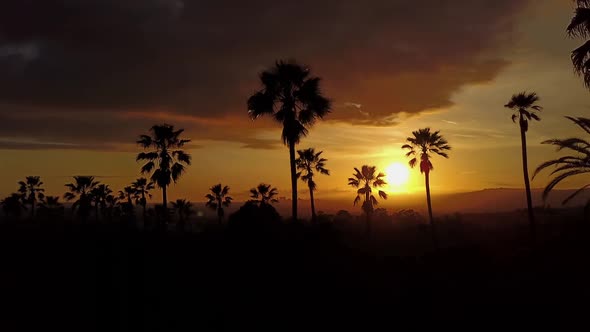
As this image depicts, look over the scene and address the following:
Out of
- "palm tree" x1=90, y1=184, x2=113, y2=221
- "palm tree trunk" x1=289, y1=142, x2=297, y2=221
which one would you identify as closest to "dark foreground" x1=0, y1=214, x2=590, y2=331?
"palm tree trunk" x1=289, y1=142, x2=297, y2=221

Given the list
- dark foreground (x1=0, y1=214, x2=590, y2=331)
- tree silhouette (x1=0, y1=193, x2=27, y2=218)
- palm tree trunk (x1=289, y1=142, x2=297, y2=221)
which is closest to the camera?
dark foreground (x1=0, y1=214, x2=590, y2=331)

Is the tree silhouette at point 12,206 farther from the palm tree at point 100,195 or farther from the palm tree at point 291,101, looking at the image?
the palm tree at point 291,101

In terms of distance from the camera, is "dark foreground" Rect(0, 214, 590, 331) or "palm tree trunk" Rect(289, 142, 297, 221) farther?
"palm tree trunk" Rect(289, 142, 297, 221)

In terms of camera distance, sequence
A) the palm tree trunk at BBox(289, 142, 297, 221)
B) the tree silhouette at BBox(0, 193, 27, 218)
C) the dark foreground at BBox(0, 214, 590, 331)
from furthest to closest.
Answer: the tree silhouette at BBox(0, 193, 27, 218) → the palm tree trunk at BBox(289, 142, 297, 221) → the dark foreground at BBox(0, 214, 590, 331)

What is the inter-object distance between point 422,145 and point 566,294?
38457 mm

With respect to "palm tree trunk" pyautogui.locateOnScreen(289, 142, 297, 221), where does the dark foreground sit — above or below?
below

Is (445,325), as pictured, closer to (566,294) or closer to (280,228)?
(566,294)

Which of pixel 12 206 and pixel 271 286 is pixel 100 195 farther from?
pixel 271 286

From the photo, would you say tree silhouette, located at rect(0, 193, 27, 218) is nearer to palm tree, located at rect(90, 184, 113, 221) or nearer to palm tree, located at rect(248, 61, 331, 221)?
palm tree, located at rect(90, 184, 113, 221)

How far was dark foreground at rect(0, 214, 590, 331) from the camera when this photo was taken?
1761 centimetres

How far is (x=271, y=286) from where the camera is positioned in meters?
20.7

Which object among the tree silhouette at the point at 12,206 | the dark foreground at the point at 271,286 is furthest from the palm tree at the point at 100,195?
the dark foreground at the point at 271,286

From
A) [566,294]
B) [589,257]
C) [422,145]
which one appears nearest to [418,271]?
[566,294]

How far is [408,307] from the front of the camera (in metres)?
19.3
